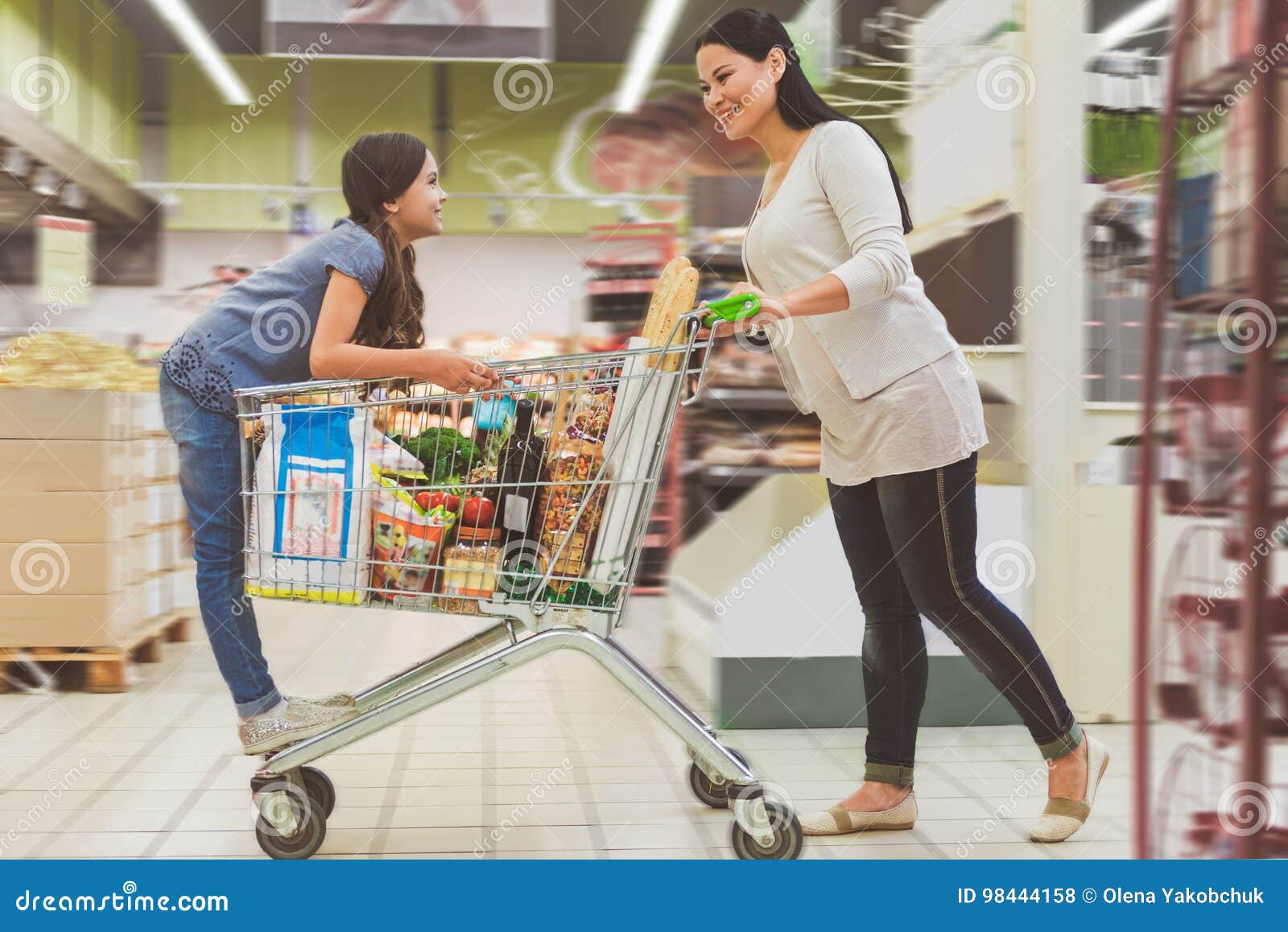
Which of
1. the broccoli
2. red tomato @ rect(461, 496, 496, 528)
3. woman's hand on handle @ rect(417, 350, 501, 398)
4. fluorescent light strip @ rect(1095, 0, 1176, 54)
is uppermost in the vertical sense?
fluorescent light strip @ rect(1095, 0, 1176, 54)

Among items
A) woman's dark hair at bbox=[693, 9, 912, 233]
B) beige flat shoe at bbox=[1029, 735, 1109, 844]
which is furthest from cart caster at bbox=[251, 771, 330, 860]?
woman's dark hair at bbox=[693, 9, 912, 233]

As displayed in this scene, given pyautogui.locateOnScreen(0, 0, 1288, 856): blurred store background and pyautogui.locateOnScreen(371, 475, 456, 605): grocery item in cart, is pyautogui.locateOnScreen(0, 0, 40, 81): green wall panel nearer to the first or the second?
pyautogui.locateOnScreen(0, 0, 1288, 856): blurred store background

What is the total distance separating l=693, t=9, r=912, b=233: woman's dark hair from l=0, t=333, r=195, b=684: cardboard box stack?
8.05 feet

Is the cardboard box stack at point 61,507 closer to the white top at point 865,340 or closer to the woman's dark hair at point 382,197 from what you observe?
the woman's dark hair at point 382,197

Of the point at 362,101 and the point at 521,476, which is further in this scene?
the point at 362,101

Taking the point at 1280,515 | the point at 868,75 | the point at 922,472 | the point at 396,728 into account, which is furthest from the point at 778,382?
the point at 1280,515

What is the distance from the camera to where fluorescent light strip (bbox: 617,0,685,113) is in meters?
4.42

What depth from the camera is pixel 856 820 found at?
2.15 meters

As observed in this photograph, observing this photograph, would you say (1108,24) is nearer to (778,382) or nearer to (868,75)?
(868,75)

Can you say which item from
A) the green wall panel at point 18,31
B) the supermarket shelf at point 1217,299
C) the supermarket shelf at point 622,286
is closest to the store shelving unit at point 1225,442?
the supermarket shelf at point 1217,299

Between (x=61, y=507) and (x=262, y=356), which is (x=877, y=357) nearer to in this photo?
(x=262, y=356)

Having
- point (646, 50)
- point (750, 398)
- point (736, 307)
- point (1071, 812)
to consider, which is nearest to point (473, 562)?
point (736, 307)

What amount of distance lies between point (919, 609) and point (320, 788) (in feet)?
3.79

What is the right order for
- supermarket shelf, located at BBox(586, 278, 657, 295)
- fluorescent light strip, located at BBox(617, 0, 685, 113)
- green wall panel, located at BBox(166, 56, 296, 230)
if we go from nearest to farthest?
1. fluorescent light strip, located at BBox(617, 0, 685, 113)
2. supermarket shelf, located at BBox(586, 278, 657, 295)
3. green wall panel, located at BBox(166, 56, 296, 230)
